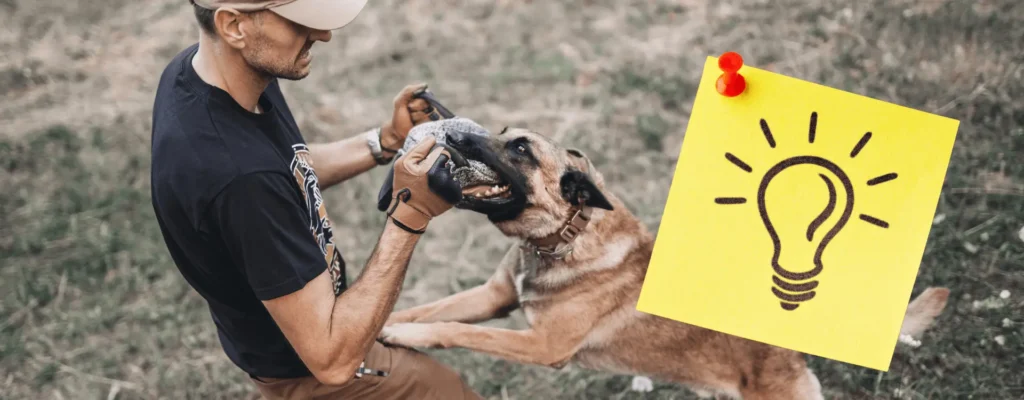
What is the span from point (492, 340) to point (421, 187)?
0.91 m

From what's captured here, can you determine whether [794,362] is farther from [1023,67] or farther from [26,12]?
[26,12]

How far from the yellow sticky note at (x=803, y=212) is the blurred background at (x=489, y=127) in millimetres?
1674

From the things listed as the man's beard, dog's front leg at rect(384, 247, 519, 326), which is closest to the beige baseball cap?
the man's beard

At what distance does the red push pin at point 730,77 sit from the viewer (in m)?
2.05

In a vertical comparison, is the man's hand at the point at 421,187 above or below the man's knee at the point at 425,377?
above

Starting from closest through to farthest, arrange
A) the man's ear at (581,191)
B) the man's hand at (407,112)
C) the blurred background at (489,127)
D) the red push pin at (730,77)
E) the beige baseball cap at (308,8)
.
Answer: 1. the red push pin at (730,77)
2. the beige baseball cap at (308,8)
3. the man's ear at (581,191)
4. the man's hand at (407,112)
5. the blurred background at (489,127)

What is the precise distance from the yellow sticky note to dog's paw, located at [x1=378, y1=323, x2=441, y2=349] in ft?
3.93

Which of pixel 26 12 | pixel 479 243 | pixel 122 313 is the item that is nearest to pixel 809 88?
pixel 479 243

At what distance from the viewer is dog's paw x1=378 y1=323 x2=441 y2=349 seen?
310cm

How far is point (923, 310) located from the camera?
131 inches

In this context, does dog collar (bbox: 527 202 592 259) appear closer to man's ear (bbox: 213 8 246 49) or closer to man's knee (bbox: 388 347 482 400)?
man's knee (bbox: 388 347 482 400)

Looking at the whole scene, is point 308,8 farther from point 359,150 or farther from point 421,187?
point 359,150

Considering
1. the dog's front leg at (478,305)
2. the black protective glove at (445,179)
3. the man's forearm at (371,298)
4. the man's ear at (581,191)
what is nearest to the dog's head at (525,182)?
the man's ear at (581,191)

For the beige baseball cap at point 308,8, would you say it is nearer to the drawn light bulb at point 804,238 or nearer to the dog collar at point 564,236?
the dog collar at point 564,236
